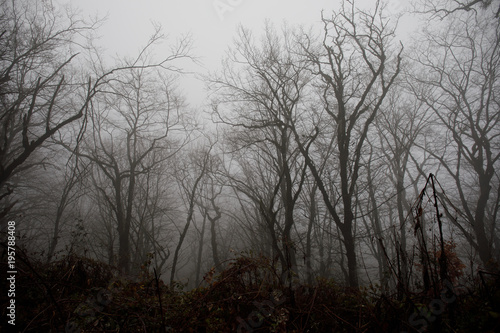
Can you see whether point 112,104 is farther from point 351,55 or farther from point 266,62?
point 351,55

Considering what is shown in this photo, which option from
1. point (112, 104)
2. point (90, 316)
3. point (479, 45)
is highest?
point (479, 45)

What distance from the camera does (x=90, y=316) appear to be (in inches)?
100

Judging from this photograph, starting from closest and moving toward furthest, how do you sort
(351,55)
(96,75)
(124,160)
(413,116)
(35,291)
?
1. (35,291)
2. (351,55)
3. (96,75)
4. (413,116)
5. (124,160)

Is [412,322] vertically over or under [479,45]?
under

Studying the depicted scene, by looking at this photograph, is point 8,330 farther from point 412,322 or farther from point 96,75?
point 96,75

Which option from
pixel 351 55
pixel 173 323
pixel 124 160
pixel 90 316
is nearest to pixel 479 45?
pixel 351 55

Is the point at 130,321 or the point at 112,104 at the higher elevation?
the point at 112,104

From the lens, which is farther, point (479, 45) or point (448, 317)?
point (479, 45)

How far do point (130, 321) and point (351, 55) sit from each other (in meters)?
7.98

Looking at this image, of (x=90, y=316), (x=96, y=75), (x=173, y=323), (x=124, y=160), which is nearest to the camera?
(x=90, y=316)

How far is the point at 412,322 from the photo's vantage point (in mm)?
2242

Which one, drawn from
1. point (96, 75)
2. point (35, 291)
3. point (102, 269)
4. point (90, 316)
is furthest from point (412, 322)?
point (96, 75)

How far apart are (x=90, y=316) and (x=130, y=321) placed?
1.44 feet

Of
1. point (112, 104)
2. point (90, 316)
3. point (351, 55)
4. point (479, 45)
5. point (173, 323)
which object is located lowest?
point (173, 323)
